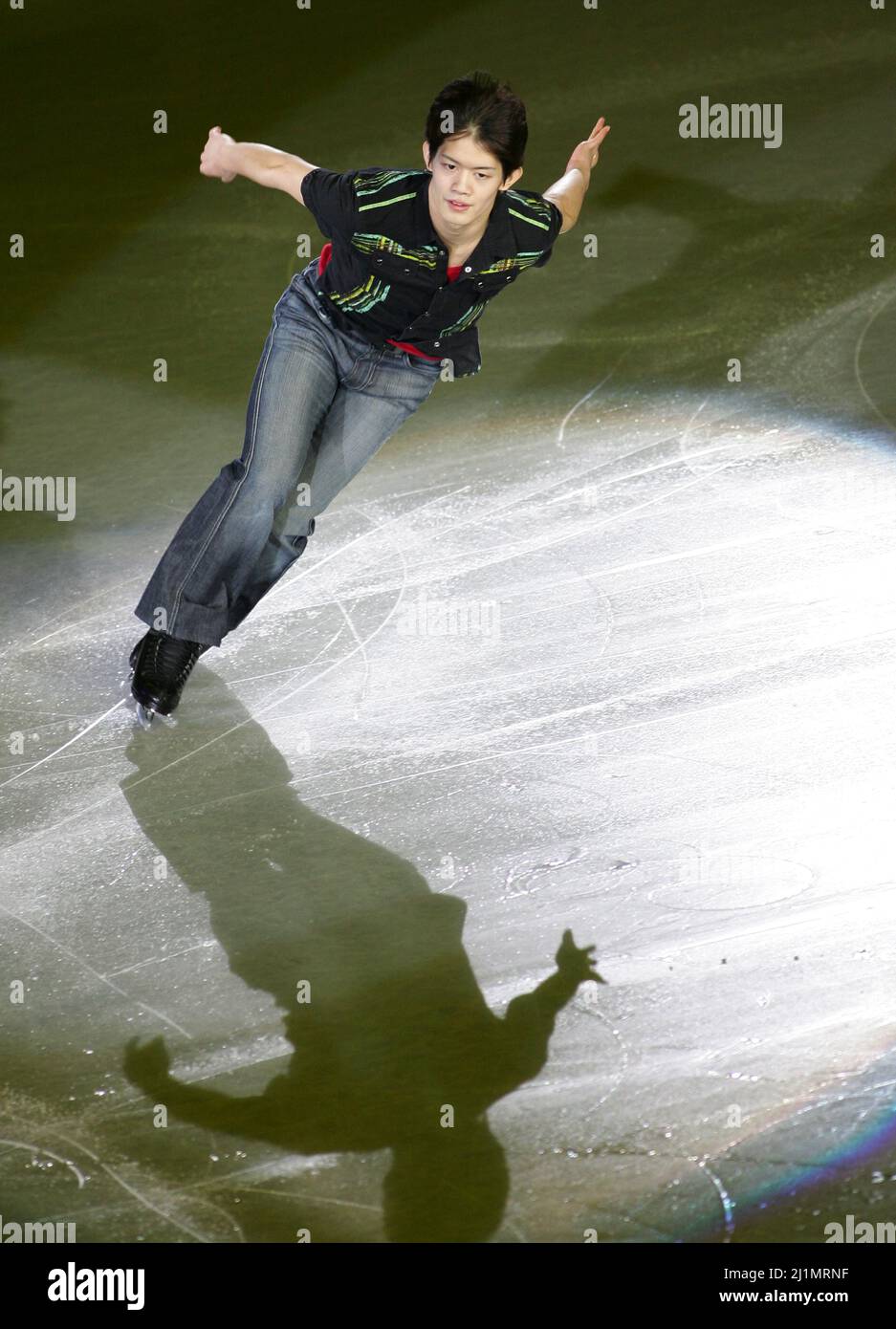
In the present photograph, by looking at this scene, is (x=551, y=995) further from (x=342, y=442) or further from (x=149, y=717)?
(x=342, y=442)

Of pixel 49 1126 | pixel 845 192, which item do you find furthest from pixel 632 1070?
pixel 845 192

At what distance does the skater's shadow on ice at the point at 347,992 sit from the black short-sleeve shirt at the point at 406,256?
0.97 metres

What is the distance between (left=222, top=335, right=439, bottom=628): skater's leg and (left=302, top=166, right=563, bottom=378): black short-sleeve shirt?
84 mm

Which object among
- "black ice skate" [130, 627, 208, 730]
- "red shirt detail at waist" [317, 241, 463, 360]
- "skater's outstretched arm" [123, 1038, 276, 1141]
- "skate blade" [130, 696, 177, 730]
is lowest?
"skater's outstretched arm" [123, 1038, 276, 1141]

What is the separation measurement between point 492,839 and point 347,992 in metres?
0.51

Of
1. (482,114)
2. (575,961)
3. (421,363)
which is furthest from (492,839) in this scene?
(482,114)

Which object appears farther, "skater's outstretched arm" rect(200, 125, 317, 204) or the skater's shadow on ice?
"skater's outstretched arm" rect(200, 125, 317, 204)

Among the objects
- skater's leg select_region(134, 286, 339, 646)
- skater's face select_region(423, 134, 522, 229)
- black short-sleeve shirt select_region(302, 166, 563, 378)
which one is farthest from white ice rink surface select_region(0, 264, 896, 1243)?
skater's face select_region(423, 134, 522, 229)

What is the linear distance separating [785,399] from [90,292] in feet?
7.99

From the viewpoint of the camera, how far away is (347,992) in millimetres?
2920

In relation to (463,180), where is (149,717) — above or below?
below

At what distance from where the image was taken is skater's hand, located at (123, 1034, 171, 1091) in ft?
9.00

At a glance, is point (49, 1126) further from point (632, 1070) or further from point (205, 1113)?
point (632, 1070)

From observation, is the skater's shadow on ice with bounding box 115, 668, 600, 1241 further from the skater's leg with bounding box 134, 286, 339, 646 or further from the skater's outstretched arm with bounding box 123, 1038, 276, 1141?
the skater's leg with bounding box 134, 286, 339, 646
